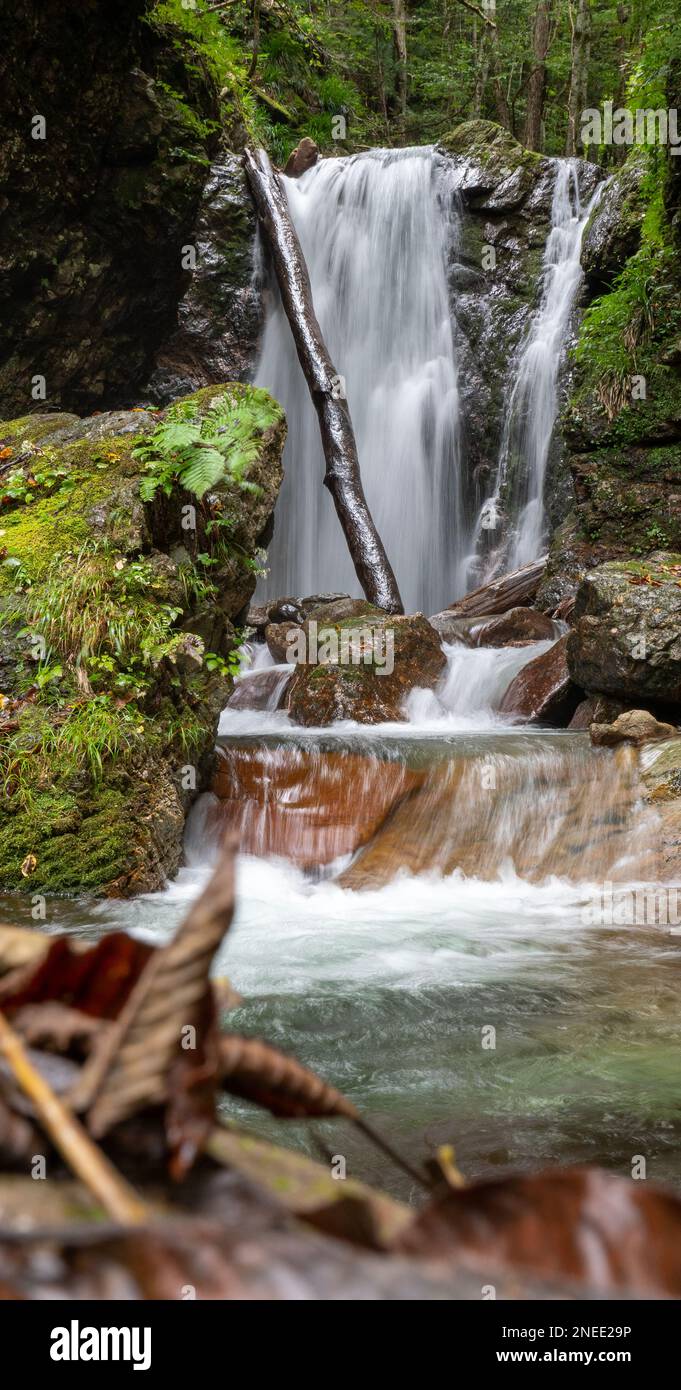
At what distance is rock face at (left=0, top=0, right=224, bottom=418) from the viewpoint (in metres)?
10.0

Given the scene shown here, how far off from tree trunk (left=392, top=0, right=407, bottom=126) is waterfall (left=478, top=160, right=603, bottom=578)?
1135cm

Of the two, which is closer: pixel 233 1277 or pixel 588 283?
pixel 233 1277

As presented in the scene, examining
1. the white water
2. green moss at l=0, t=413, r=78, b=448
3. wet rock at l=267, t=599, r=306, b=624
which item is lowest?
the white water

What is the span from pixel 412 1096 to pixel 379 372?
1574cm

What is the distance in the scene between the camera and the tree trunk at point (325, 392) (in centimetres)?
1260

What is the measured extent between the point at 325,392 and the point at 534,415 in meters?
4.43

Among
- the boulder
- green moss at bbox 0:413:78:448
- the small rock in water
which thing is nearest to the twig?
green moss at bbox 0:413:78:448

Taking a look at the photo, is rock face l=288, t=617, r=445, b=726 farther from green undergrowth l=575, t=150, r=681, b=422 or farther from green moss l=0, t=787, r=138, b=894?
green undergrowth l=575, t=150, r=681, b=422

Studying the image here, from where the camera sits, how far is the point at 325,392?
13.9 meters

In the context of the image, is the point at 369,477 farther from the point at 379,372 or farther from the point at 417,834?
the point at 417,834

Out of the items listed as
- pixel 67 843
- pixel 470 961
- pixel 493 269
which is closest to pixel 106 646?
pixel 67 843

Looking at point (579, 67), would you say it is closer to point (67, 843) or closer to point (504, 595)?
point (504, 595)

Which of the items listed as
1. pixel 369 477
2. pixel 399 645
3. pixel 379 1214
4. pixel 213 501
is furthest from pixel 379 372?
pixel 379 1214

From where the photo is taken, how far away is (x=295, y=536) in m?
16.2
